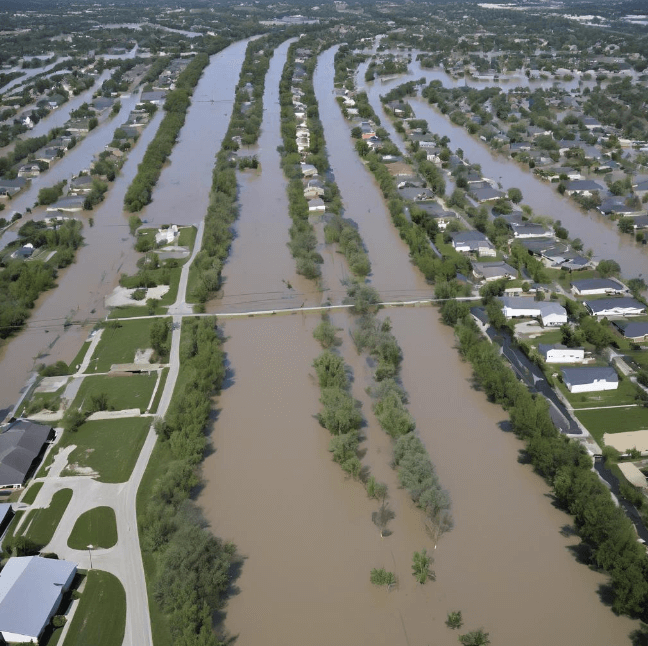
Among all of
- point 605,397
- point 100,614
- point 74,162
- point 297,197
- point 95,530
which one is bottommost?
point 74,162

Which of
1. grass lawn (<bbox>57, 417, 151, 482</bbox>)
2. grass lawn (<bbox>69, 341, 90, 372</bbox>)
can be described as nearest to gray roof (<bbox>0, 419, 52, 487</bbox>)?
grass lawn (<bbox>57, 417, 151, 482</bbox>)

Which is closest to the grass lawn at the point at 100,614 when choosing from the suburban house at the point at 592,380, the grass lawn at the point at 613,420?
the grass lawn at the point at 613,420

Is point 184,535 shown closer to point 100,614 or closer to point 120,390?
point 100,614

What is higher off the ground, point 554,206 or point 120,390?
point 120,390

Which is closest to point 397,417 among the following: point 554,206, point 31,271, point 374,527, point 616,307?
point 374,527

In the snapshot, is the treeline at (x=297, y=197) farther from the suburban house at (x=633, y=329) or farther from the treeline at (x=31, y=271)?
the suburban house at (x=633, y=329)

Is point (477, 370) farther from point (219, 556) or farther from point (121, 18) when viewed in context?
point (121, 18)
